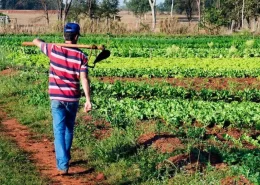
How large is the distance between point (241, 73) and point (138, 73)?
3.73 m

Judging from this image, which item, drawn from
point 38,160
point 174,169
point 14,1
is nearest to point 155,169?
point 174,169

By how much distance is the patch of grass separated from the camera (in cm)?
726

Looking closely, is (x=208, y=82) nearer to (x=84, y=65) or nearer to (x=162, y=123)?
(x=162, y=123)

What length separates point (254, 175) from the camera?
6391mm

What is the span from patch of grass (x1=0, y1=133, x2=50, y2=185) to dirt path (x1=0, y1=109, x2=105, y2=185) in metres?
0.13

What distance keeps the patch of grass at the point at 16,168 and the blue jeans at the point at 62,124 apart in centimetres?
39

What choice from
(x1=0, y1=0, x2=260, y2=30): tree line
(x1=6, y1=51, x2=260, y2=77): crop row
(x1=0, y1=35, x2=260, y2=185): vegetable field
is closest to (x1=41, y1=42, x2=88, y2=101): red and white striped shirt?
(x1=0, y1=35, x2=260, y2=185): vegetable field

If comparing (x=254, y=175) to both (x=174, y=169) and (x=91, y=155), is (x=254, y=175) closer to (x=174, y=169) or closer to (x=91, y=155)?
(x=174, y=169)

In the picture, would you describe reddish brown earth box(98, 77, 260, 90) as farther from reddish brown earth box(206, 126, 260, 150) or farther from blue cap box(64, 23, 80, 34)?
blue cap box(64, 23, 80, 34)

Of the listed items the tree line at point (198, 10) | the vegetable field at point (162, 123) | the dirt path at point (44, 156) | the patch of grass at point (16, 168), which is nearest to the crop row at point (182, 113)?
the vegetable field at point (162, 123)

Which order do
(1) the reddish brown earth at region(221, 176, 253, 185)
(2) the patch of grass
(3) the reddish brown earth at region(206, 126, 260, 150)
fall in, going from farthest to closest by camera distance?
(3) the reddish brown earth at region(206, 126, 260, 150) < (2) the patch of grass < (1) the reddish brown earth at region(221, 176, 253, 185)

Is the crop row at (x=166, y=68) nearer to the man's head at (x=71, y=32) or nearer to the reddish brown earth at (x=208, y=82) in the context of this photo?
the reddish brown earth at (x=208, y=82)

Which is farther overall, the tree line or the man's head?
the tree line

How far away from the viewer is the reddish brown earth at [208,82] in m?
16.6
